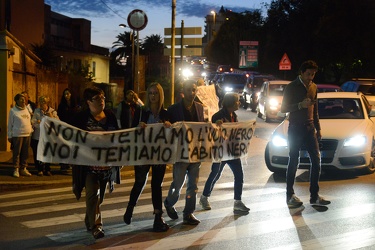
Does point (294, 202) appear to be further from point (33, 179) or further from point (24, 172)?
point (24, 172)

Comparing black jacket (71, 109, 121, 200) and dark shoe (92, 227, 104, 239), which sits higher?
black jacket (71, 109, 121, 200)

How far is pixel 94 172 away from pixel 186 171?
141 centimetres

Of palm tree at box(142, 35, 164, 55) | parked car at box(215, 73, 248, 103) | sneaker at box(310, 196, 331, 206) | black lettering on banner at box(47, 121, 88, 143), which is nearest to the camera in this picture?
black lettering on banner at box(47, 121, 88, 143)

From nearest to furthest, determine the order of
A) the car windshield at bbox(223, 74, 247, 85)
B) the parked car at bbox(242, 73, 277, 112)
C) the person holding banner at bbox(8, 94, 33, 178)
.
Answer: the person holding banner at bbox(8, 94, 33, 178)
the parked car at bbox(242, 73, 277, 112)
the car windshield at bbox(223, 74, 247, 85)

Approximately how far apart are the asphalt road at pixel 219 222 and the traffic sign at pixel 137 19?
6.63 meters

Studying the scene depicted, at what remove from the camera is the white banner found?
793 centimetres

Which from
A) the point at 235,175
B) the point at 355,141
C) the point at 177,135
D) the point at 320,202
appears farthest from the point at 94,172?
the point at 355,141

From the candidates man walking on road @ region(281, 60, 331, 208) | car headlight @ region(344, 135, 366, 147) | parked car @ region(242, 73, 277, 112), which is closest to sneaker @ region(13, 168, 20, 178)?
man walking on road @ region(281, 60, 331, 208)

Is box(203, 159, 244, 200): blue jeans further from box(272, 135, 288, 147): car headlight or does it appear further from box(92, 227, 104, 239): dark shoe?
box(272, 135, 288, 147): car headlight

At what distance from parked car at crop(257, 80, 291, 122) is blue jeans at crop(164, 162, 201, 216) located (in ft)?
58.3

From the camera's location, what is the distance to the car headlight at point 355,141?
1196cm

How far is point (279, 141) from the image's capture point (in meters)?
12.4

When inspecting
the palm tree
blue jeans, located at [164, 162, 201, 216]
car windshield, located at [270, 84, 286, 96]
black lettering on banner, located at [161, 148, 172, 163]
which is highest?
the palm tree

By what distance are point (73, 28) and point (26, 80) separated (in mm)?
52257
